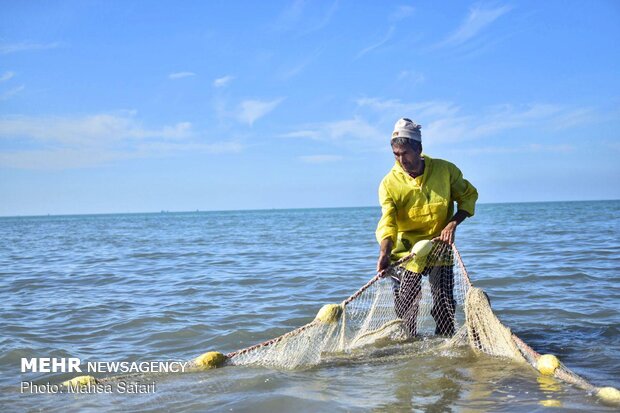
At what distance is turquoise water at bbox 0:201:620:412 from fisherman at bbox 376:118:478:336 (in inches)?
25.2

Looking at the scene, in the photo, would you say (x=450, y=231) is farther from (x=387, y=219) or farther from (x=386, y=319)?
(x=386, y=319)

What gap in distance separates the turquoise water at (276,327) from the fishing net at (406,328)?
12 cm

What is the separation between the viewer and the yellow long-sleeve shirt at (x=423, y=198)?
4535 millimetres

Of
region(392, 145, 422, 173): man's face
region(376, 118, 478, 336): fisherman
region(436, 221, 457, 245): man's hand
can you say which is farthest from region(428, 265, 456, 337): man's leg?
region(392, 145, 422, 173): man's face

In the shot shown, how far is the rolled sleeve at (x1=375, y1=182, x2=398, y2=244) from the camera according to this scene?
454 centimetres

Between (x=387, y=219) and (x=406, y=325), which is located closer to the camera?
(x=387, y=219)

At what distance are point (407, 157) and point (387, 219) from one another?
521 millimetres

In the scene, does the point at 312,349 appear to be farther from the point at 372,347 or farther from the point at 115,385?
the point at 115,385

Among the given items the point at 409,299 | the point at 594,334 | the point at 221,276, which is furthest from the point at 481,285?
the point at 221,276

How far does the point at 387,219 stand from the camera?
4543 mm

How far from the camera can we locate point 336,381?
405cm

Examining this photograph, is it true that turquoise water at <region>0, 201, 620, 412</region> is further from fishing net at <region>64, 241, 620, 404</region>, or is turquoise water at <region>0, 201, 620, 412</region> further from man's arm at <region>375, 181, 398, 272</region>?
man's arm at <region>375, 181, 398, 272</region>

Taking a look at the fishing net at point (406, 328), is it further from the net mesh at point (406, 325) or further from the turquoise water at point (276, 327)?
the turquoise water at point (276, 327)

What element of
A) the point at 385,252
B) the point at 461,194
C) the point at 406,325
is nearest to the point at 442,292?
the point at 406,325
